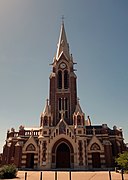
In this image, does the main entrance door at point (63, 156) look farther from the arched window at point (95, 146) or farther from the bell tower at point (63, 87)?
the bell tower at point (63, 87)

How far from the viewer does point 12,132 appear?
3909 centimetres

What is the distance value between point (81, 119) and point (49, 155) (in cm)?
906

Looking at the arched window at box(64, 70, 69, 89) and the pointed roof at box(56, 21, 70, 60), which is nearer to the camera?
the arched window at box(64, 70, 69, 89)

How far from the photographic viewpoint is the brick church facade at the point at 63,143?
33.7 m

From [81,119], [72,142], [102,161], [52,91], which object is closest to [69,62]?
[52,91]

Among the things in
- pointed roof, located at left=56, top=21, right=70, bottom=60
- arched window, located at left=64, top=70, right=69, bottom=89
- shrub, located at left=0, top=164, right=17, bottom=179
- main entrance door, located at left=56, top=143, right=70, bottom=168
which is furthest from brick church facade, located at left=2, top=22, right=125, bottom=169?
shrub, located at left=0, top=164, right=17, bottom=179

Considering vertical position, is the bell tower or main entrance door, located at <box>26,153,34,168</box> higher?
the bell tower

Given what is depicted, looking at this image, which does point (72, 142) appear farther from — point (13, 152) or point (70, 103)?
point (13, 152)

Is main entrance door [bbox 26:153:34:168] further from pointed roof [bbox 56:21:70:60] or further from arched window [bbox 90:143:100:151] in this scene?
pointed roof [bbox 56:21:70:60]

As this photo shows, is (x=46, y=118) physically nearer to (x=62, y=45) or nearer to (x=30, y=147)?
(x=30, y=147)

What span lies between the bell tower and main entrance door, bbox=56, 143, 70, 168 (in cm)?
569

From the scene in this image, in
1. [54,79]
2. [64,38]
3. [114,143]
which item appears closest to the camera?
[114,143]

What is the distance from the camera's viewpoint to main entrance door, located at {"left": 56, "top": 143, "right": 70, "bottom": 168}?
33906mm

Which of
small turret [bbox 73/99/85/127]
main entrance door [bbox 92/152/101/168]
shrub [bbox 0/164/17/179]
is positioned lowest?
shrub [bbox 0/164/17/179]
